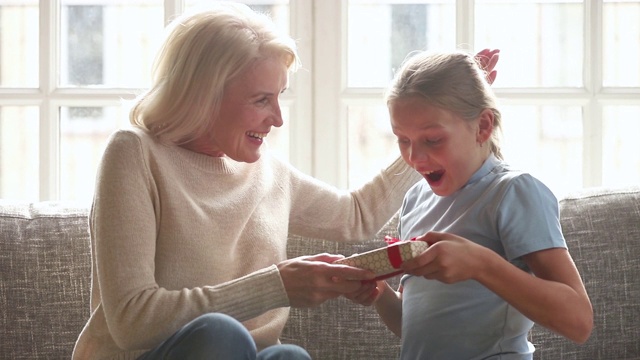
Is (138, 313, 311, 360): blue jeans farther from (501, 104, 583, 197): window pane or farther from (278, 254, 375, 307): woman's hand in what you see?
(501, 104, 583, 197): window pane

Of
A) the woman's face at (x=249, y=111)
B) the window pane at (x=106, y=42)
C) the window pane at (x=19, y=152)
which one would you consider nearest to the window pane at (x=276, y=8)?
the window pane at (x=106, y=42)

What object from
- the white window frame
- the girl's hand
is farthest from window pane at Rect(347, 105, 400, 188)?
the girl's hand

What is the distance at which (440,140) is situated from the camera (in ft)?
5.96

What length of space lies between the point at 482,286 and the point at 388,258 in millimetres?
225

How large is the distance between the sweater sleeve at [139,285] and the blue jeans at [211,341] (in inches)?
3.0

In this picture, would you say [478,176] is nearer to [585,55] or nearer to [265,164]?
[265,164]

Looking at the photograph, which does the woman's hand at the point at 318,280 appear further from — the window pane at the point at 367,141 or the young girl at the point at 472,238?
the window pane at the point at 367,141

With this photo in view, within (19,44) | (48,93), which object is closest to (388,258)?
(48,93)

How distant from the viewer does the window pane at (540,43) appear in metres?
2.90

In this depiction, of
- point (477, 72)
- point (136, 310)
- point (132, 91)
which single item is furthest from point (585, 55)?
point (136, 310)

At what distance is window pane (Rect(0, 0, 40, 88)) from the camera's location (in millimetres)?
2939

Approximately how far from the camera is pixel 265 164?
2139 millimetres

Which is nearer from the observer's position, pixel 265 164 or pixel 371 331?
pixel 265 164

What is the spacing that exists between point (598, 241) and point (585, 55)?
0.74 meters
